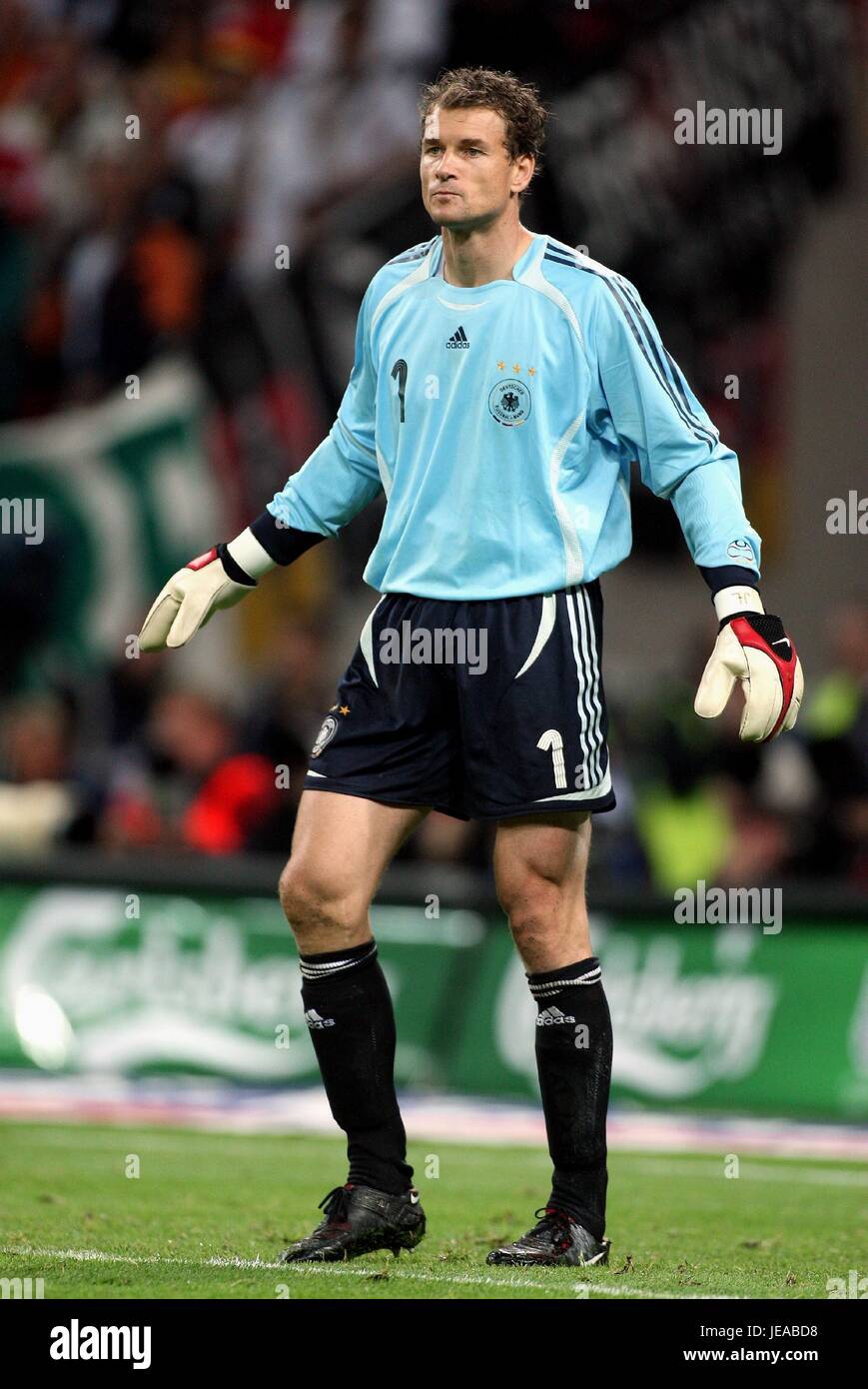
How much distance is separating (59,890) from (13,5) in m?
9.67

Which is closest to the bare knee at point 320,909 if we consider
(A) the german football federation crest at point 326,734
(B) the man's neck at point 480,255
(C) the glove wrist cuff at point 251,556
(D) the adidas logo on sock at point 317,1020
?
(D) the adidas logo on sock at point 317,1020

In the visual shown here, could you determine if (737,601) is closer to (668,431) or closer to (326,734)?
(668,431)

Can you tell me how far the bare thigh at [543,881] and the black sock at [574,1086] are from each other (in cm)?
6

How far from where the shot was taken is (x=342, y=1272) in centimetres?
493

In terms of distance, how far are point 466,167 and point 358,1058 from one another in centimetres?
209

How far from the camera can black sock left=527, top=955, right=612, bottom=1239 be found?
523 cm

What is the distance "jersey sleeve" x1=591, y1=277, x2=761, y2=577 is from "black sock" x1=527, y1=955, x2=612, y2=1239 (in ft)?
3.47

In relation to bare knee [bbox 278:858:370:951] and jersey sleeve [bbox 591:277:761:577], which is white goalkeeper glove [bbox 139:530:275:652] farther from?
jersey sleeve [bbox 591:277:761:577]

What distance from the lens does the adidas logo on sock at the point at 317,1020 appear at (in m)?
5.26

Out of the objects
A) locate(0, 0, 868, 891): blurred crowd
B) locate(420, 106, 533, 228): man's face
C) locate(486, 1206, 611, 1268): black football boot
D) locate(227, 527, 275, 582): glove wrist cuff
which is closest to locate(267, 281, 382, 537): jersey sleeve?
locate(227, 527, 275, 582): glove wrist cuff

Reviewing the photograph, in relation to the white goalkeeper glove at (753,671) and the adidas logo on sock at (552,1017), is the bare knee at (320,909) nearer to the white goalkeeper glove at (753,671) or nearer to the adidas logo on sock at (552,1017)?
the adidas logo on sock at (552,1017)

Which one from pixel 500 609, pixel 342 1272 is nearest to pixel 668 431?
pixel 500 609
